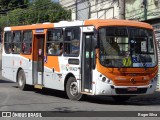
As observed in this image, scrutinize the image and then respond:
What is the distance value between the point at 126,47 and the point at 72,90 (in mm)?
2582

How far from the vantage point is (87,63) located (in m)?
15.5

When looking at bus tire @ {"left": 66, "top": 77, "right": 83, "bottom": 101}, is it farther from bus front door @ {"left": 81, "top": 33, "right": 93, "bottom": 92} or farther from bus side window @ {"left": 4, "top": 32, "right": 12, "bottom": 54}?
bus side window @ {"left": 4, "top": 32, "right": 12, "bottom": 54}

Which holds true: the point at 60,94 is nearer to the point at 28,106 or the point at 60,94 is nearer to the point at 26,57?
the point at 26,57

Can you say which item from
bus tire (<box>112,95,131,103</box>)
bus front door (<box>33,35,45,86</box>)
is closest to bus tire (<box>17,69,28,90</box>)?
bus front door (<box>33,35,45,86</box>)

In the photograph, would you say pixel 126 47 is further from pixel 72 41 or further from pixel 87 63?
pixel 72 41

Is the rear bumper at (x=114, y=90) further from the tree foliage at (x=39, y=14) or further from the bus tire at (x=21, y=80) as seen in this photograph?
the tree foliage at (x=39, y=14)

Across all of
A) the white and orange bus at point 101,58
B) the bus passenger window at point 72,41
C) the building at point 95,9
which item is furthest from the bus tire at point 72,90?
the building at point 95,9

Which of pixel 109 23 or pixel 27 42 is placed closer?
pixel 109 23

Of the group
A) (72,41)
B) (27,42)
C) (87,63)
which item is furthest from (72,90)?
(27,42)

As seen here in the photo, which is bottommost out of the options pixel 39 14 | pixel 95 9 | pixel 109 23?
pixel 109 23

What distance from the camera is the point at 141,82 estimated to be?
49.9 feet

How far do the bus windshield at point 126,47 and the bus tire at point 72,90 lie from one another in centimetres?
177

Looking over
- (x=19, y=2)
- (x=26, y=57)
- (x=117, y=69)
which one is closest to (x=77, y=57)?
(x=117, y=69)

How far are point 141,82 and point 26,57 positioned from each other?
6.19 m
